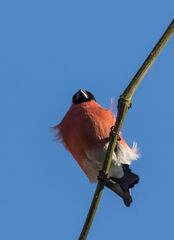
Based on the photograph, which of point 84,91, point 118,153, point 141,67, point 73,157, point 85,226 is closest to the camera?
point 141,67

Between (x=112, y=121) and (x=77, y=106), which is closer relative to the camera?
(x=112, y=121)

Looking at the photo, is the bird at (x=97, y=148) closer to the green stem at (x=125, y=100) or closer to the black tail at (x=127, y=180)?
the black tail at (x=127, y=180)

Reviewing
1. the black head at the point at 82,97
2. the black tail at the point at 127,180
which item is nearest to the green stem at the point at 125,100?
the black tail at the point at 127,180

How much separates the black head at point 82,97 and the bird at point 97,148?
322 millimetres

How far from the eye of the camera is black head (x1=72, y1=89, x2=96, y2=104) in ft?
18.5

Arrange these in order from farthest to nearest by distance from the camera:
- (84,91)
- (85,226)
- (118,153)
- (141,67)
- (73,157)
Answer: (84,91) → (73,157) → (118,153) → (85,226) → (141,67)

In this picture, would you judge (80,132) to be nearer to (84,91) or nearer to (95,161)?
(95,161)

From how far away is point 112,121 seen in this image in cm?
508

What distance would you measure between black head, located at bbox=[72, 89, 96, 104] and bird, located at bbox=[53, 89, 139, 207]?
0.32 meters

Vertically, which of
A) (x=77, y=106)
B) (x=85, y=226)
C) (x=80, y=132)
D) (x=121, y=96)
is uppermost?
(x=77, y=106)

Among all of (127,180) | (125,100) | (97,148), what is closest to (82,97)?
(97,148)

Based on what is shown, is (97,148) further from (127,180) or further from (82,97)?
(82,97)

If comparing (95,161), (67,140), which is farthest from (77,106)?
(95,161)

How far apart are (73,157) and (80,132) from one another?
0.36 m
